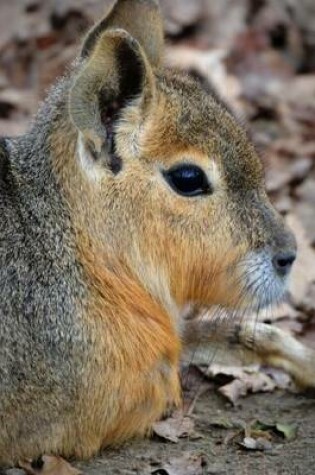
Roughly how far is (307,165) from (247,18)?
273 cm

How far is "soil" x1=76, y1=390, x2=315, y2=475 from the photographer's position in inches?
200

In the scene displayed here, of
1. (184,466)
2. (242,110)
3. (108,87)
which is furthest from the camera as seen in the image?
(242,110)

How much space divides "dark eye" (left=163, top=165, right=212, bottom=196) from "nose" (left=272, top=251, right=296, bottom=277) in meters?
0.45

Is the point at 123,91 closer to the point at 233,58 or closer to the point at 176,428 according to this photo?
the point at 176,428

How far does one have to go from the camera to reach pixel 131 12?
556 centimetres

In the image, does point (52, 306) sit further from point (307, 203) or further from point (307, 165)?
point (307, 165)

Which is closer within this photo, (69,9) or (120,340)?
(120,340)

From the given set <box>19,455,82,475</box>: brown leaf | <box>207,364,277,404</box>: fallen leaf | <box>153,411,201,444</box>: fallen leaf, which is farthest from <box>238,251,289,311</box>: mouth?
<box>19,455,82,475</box>: brown leaf

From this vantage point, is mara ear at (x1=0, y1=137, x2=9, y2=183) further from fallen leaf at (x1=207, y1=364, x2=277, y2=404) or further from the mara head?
fallen leaf at (x1=207, y1=364, x2=277, y2=404)

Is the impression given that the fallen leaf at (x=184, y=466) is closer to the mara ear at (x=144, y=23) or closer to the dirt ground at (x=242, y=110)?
the dirt ground at (x=242, y=110)

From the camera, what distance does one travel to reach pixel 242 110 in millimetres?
9820

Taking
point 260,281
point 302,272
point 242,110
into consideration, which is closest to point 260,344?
point 260,281

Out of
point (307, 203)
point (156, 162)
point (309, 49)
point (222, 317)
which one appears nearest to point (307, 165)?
point (307, 203)

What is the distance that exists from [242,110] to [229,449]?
4.87 m
